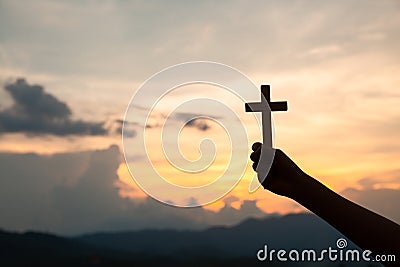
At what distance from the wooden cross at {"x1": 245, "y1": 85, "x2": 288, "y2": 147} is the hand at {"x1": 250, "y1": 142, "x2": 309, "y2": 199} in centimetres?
131

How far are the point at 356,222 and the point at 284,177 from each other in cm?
37

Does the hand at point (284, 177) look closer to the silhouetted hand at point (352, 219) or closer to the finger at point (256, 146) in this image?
the silhouetted hand at point (352, 219)

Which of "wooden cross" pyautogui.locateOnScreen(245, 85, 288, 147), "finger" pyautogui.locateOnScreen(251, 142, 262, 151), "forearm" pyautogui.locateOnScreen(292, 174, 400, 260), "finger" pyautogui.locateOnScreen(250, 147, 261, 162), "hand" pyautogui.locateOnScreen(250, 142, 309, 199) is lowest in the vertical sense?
"forearm" pyautogui.locateOnScreen(292, 174, 400, 260)

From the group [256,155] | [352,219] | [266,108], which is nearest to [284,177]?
[352,219]

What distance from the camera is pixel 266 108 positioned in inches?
135

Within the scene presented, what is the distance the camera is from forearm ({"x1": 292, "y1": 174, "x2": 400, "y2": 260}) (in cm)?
119

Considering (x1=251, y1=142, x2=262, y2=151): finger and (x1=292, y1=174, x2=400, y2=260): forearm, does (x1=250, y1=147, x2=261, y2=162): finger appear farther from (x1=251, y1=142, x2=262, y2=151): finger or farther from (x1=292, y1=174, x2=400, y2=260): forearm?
(x1=292, y1=174, x2=400, y2=260): forearm

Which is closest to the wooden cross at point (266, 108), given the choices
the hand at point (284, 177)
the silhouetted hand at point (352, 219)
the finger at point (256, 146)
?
the finger at point (256, 146)

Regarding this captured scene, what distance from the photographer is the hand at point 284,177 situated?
1.45 m

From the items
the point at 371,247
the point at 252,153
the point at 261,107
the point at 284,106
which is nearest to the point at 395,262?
the point at 371,247

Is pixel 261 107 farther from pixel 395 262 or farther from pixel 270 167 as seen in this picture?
pixel 395 262

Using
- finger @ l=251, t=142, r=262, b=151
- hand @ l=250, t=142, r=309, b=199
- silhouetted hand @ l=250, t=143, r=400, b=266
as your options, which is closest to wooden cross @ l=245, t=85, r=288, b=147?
finger @ l=251, t=142, r=262, b=151

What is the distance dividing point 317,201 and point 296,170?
9.9 inches

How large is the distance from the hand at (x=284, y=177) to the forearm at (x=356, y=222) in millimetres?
132
